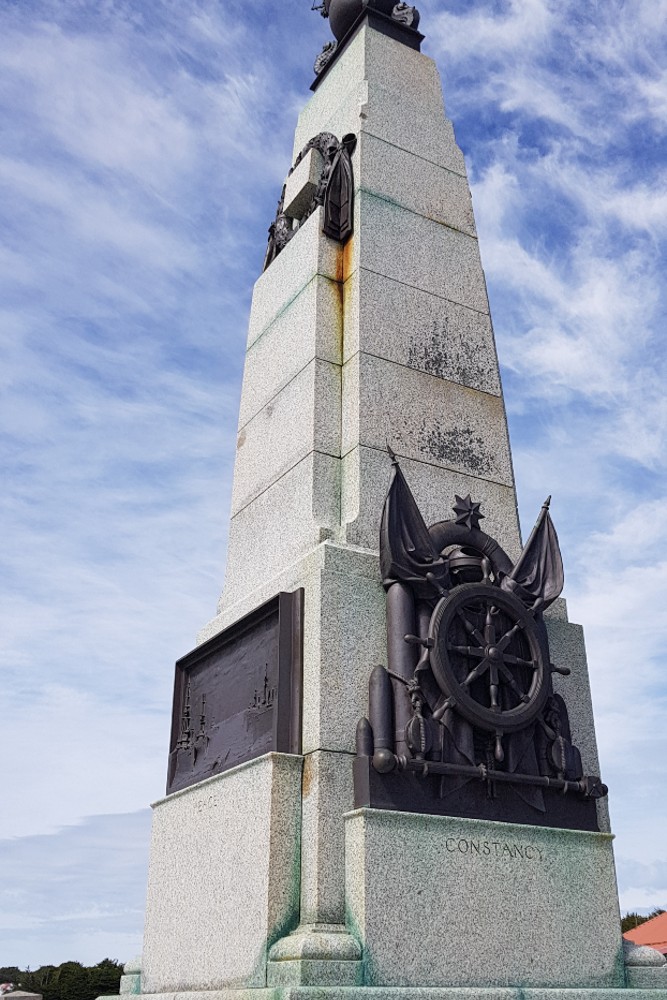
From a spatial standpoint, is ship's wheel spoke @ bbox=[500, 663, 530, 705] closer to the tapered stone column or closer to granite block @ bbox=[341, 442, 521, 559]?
the tapered stone column

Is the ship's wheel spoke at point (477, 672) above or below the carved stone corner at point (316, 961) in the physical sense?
above

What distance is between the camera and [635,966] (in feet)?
24.6

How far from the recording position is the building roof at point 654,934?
25.8 m

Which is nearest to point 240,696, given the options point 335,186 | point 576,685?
point 576,685

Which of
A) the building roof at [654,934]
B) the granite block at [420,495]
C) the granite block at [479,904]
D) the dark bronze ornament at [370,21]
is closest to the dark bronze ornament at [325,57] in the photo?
the dark bronze ornament at [370,21]

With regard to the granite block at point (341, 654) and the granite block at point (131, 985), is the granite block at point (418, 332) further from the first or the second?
the granite block at point (131, 985)

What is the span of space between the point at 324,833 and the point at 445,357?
200 inches

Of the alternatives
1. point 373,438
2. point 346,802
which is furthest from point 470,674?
point 373,438

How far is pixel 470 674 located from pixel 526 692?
2.04 ft

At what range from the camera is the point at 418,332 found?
979cm

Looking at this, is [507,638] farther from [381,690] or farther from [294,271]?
[294,271]

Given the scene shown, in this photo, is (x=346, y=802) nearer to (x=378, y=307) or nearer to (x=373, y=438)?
(x=373, y=438)

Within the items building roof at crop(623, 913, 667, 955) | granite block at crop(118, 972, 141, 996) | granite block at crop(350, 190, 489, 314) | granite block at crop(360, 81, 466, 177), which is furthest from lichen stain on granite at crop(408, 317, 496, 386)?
building roof at crop(623, 913, 667, 955)

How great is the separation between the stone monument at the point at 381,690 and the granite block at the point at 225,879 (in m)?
0.02
